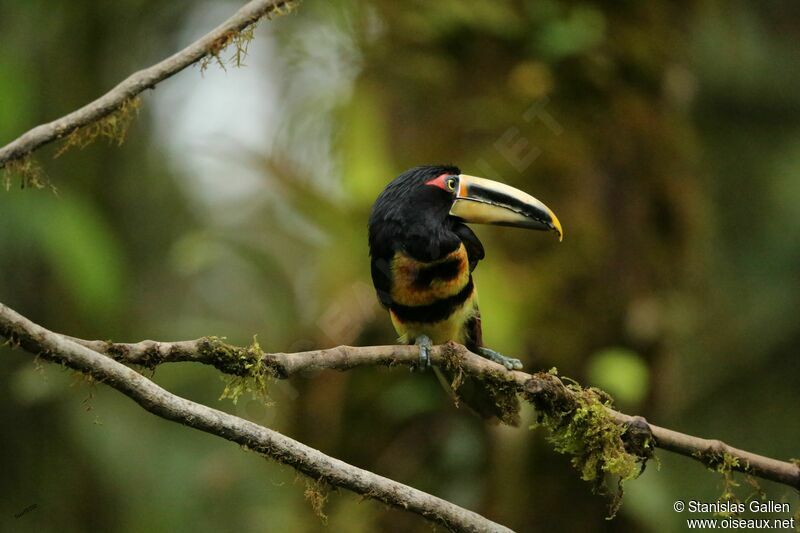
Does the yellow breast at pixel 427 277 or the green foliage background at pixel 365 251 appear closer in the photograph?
the yellow breast at pixel 427 277

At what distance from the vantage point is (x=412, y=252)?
3143 mm

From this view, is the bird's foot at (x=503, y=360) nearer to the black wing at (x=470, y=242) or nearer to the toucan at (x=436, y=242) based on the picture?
the toucan at (x=436, y=242)

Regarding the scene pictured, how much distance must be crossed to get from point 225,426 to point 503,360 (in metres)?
1.36

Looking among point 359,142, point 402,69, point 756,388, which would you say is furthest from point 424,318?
point 756,388

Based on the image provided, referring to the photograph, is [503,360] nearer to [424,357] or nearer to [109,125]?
[424,357]

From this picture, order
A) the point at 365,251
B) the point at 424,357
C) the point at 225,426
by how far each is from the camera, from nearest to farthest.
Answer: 1. the point at 225,426
2. the point at 424,357
3. the point at 365,251

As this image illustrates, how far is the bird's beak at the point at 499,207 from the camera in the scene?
10.4ft

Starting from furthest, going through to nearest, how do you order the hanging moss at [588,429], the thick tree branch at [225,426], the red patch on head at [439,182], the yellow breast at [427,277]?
1. the red patch on head at [439,182]
2. the yellow breast at [427,277]
3. the hanging moss at [588,429]
4. the thick tree branch at [225,426]

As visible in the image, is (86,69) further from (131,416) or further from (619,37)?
(619,37)

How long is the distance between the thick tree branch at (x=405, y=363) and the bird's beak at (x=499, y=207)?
57 cm

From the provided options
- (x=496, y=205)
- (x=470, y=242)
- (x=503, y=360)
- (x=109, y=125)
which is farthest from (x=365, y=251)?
(x=109, y=125)

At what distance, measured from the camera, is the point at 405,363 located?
2.70 meters

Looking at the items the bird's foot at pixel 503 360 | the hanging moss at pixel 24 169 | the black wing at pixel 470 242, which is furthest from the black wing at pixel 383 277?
the hanging moss at pixel 24 169

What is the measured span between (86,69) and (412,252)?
362 centimetres
